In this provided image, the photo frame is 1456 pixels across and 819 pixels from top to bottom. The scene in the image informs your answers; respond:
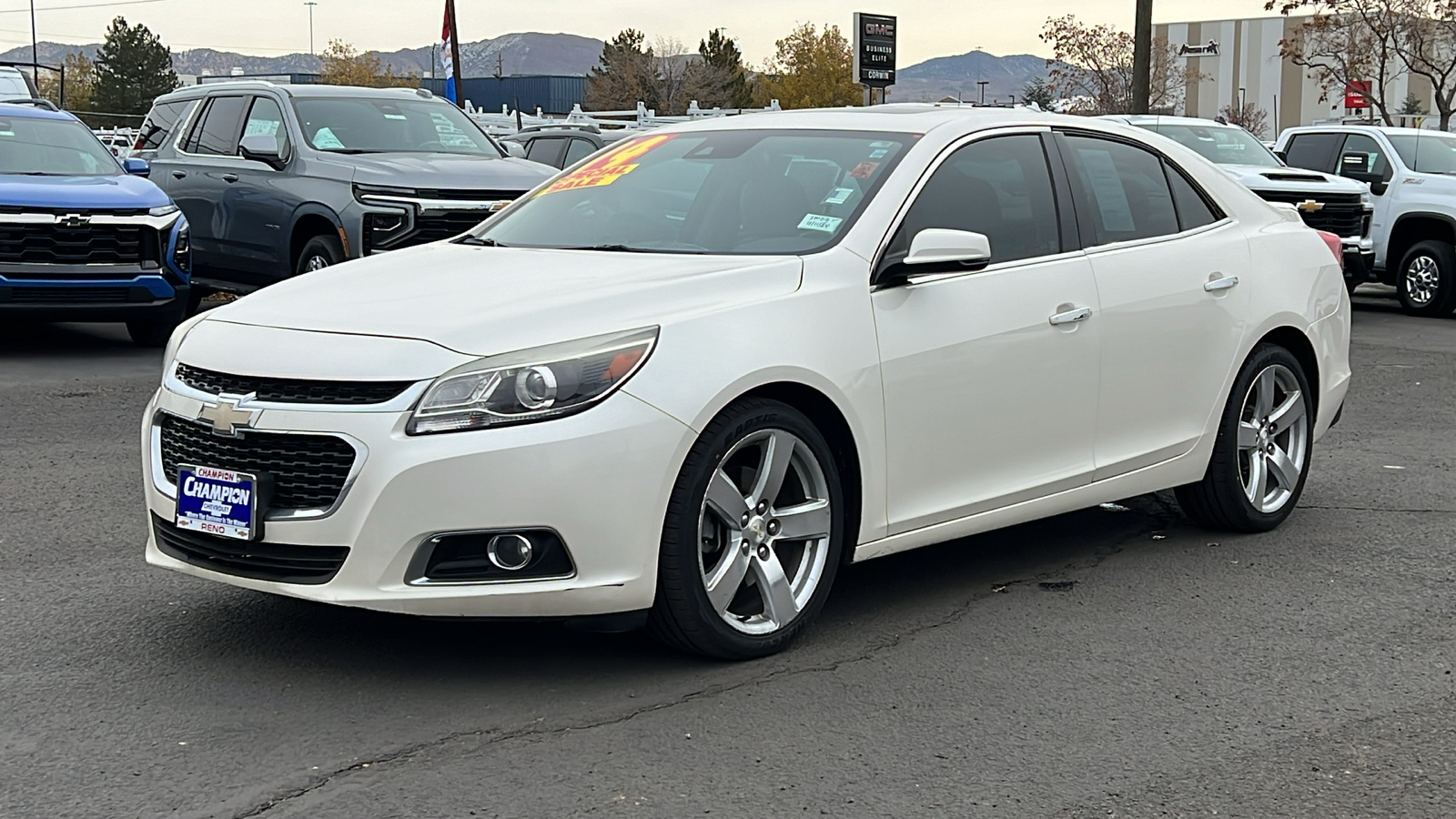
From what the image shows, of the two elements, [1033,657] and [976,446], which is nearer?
[1033,657]

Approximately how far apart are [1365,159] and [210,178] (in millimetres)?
11715

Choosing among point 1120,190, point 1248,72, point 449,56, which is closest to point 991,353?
point 1120,190

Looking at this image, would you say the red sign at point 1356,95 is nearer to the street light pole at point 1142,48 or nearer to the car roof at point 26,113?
the street light pole at point 1142,48

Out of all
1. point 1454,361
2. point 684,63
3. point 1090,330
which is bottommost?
point 1454,361

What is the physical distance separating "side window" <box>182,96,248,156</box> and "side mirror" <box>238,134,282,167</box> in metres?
1.13

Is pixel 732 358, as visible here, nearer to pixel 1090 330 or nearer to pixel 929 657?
pixel 929 657

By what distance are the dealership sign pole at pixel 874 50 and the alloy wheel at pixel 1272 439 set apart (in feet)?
78.7

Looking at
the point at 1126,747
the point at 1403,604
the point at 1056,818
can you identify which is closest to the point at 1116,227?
the point at 1403,604

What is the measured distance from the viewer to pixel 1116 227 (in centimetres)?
609

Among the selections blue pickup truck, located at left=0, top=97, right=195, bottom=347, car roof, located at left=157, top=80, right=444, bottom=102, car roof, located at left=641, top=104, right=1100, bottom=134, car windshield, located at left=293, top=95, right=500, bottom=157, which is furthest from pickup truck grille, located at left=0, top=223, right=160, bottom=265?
car roof, located at left=641, top=104, right=1100, bottom=134

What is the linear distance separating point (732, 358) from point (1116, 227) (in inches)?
80.8

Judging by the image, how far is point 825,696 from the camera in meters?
4.57

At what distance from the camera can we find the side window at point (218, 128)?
45.6 feet

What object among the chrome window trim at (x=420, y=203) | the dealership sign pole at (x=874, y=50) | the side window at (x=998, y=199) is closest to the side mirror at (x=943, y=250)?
the side window at (x=998, y=199)
